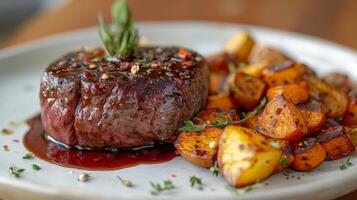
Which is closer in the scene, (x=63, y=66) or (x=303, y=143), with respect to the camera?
(x=303, y=143)

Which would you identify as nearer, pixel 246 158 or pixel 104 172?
pixel 246 158

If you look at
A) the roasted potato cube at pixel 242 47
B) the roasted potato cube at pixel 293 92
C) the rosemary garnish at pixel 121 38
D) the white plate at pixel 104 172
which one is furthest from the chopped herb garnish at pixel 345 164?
the roasted potato cube at pixel 242 47

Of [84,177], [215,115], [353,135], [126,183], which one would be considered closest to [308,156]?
[353,135]

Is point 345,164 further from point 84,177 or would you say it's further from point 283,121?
point 84,177

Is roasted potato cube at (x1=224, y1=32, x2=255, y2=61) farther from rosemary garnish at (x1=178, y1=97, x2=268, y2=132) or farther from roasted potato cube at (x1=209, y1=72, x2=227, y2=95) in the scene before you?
rosemary garnish at (x1=178, y1=97, x2=268, y2=132)

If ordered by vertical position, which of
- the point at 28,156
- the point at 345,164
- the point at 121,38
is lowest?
the point at 28,156

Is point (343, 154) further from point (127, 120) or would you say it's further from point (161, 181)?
point (127, 120)

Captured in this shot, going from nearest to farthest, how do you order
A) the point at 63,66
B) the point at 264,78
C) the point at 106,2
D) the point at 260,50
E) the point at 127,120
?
the point at 127,120 → the point at 63,66 → the point at 264,78 → the point at 260,50 → the point at 106,2

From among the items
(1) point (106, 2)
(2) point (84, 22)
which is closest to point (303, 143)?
(2) point (84, 22)
